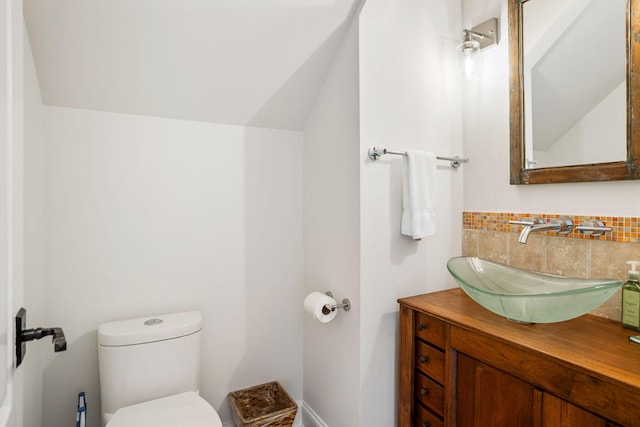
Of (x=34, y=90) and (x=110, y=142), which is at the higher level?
(x=34, y=90)

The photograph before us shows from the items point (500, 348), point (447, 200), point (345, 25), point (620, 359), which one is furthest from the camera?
point (447, 200)

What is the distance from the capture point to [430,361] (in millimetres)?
1352

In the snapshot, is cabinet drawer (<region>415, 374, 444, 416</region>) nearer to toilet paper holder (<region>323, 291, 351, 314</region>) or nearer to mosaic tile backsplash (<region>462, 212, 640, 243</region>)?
toilet paper holder (<region>323, 291, 351, 314</region>)

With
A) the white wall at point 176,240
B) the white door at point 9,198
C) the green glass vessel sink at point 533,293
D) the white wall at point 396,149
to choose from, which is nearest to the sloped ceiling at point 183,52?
the white wall at point 176,240

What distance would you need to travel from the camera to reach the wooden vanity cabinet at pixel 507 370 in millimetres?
884

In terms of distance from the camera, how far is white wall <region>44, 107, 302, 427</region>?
1523 mm

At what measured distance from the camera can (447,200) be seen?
5.73 ft

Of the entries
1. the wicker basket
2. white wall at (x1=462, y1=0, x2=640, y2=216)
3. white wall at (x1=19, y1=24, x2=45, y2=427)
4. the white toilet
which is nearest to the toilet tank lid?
the white toilet

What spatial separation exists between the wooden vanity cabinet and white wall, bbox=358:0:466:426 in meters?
0.11

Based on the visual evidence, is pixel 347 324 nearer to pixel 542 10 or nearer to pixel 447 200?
pixel 447 200

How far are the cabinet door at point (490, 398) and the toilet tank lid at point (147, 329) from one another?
3.69 ft

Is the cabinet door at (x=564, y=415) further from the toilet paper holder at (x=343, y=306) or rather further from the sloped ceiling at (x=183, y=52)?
the sloped ceiling at (x=183, y=52)

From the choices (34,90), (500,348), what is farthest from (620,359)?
(34,90)

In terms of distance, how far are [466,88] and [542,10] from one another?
1.39ft
